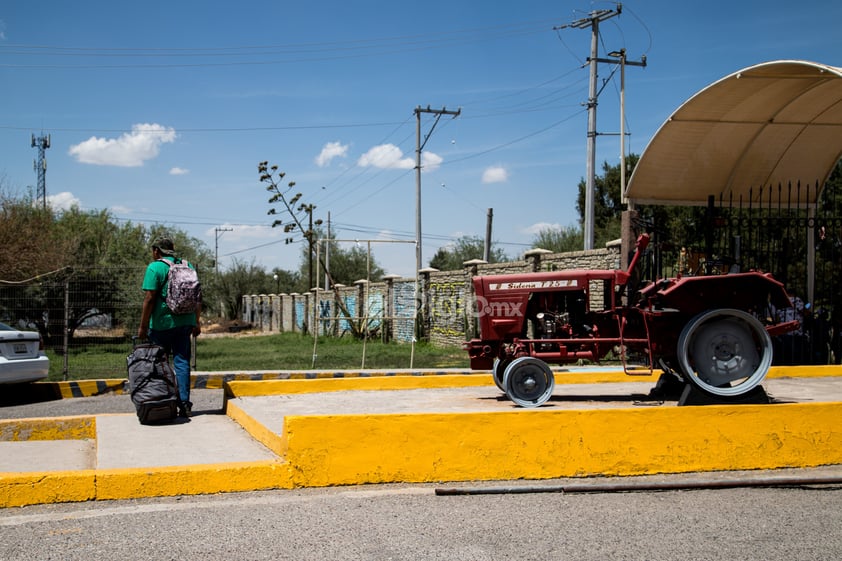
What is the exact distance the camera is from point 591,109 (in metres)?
28.2

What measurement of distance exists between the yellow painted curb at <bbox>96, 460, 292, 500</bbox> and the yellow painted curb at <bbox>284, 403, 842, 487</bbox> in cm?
15

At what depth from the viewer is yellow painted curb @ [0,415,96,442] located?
761 cm

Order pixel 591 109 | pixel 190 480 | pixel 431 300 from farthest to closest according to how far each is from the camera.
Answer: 1. pixel 591 109
2. pixel 431 300
3. pixel 190 480

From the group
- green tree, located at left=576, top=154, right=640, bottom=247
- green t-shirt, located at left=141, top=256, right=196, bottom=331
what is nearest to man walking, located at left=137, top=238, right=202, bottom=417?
green t-shirt, located at left=141, top=256, right=196, bottom=331

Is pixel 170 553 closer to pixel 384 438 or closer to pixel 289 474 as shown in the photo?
pixel 289 474

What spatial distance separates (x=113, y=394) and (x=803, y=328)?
1025cm

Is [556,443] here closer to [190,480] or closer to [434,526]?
[434,526]

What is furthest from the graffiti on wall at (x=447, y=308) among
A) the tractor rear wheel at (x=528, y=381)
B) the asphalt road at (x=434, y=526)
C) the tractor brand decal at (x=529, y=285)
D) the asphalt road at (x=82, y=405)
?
the asphalt road at (x=434, y=526)

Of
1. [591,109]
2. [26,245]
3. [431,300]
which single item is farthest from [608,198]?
[26,245]

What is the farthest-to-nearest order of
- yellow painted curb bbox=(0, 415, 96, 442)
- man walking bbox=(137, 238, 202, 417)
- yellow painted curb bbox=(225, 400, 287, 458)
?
man walking bbox=(137, 238, 202, 417) → yellow painted curb bbox=(0, 415, 96, 442) → yellow painted curb bbox=(225, 400, 287, 458)

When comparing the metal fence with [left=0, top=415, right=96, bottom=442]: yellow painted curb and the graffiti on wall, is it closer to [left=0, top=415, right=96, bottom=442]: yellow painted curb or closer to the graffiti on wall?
[left=0, top=415, right=96, bottom=442]: yellow painted curb

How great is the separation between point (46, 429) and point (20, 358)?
11.3 ft

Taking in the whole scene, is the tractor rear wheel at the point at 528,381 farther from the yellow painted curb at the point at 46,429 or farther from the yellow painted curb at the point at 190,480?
the yellow painted curb at the point at 46,429

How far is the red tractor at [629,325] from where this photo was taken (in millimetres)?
7699
